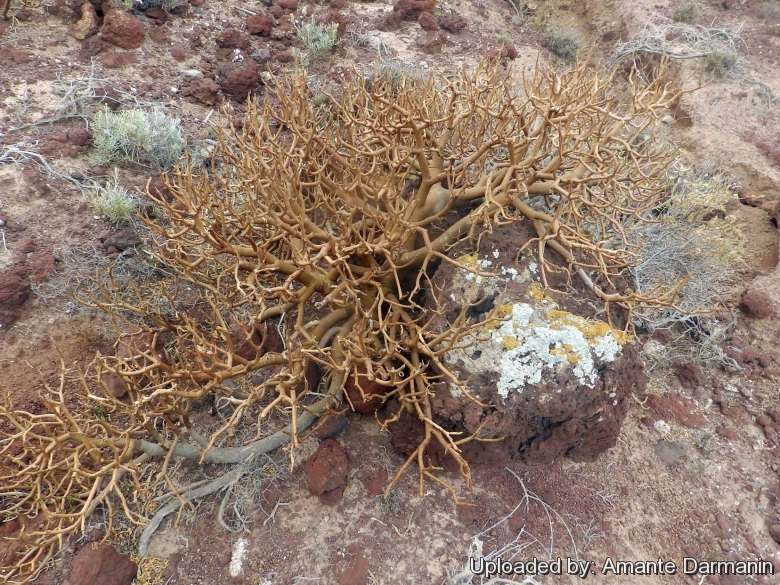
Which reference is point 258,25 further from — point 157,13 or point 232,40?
point 157,13

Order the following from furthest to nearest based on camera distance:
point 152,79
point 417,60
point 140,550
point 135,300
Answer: point 417,60 < point 152,79 < point 135,300 < point 140,550

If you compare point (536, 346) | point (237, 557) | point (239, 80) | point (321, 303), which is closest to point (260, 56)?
point (239, 80)

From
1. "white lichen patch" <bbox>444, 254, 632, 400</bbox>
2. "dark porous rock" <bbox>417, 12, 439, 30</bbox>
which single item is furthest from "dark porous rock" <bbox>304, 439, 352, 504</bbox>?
"dark porous rock" <bbox>417, 12, 439, 30</bbox>

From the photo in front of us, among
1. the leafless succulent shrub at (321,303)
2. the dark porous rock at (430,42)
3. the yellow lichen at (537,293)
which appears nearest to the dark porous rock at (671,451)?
the leafless succulent shrub at (321,303)

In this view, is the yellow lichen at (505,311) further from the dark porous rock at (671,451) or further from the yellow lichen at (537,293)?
the dark porous rock at (671,451)

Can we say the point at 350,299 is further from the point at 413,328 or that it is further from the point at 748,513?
A: the point at 748,513

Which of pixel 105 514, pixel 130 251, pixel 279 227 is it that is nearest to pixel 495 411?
pixel 279 227
